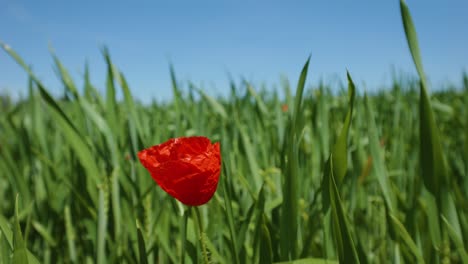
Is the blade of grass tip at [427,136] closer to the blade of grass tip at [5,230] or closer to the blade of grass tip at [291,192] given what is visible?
the blade of grass tip at [291,192]

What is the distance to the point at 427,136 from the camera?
476 mm

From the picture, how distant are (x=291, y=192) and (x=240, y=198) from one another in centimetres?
34

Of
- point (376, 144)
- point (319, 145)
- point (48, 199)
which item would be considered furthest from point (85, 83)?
point (376, 144)

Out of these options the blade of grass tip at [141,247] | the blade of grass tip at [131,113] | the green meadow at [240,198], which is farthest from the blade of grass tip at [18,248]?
Answer: the blade of grass tip at [131,113]

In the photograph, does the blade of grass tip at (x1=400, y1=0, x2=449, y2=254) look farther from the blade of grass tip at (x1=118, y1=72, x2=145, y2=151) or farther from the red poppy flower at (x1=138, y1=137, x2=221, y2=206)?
the blade of grass tip at (x1=118, y1=72, x2=145, y2=151)

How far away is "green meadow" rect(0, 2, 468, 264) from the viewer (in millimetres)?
462

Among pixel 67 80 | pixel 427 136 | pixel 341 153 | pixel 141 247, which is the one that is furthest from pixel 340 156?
pixel 67 80

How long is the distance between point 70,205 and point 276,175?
1.63ft

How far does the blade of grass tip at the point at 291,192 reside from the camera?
0.44 meters

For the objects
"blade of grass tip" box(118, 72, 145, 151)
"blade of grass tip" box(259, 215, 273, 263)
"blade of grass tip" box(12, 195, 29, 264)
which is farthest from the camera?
"blade of grass tip" box(118, 72, 145, 151)

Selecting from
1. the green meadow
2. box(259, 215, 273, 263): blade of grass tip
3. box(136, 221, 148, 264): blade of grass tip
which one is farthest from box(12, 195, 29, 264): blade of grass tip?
box(259, 215, 273, 263): blade of grass tip

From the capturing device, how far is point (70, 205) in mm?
932

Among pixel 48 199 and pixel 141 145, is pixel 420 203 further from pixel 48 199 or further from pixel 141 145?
pixel 48 199

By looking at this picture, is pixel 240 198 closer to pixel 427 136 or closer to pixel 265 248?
pixel 265 248
